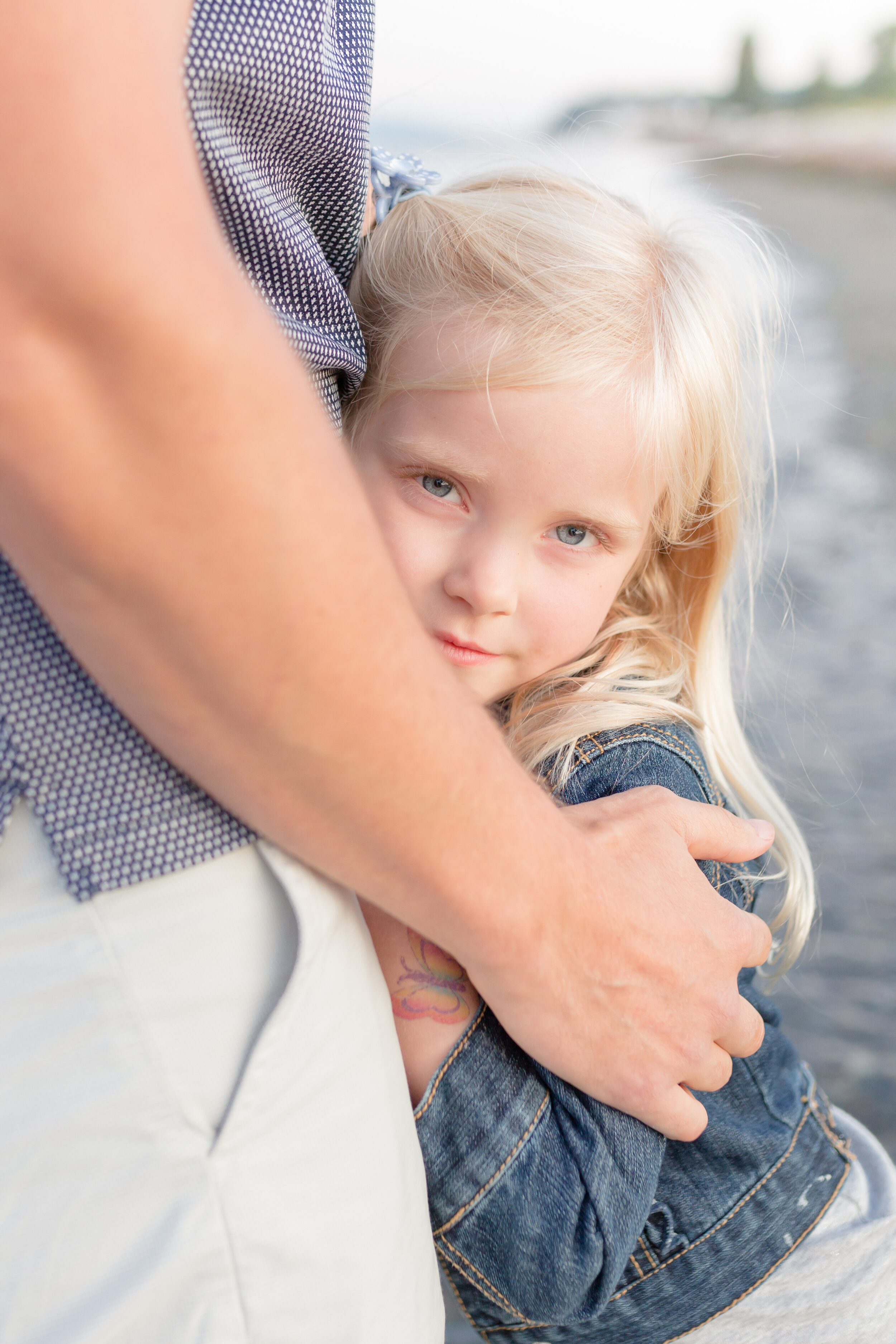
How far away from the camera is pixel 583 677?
157 cm

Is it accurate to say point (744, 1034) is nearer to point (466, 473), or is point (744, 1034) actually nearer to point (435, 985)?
point (435, 985)

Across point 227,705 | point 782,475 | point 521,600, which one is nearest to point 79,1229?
point 227,705

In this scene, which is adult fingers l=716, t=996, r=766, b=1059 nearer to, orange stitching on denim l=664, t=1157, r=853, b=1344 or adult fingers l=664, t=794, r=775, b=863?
adult fingers l=664, t=794, r=775, b=863

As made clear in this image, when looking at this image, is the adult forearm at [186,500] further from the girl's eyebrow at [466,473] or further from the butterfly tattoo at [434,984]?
the girl's eyebrow at [466,473]

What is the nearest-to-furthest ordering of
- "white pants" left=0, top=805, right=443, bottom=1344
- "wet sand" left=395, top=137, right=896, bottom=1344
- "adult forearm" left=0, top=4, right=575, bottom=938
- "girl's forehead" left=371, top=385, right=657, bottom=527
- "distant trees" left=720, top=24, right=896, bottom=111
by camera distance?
1. "adult forearm" left=0, top=4, right=575, bottom=938
2. "white pants" left=0, top=805, right=443, bottom=1344
3. "girl's forehead" left=371, top=385, right=657, bottom=527
4. "wet sand" left=395, top=137, right=896, bottom=1344
5. "distant trees" left=720, top=24, right=896, bottom=111

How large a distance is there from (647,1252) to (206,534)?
1.04m

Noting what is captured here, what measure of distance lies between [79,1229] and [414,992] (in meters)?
0.44

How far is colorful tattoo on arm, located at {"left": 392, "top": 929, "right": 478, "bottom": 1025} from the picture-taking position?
1.12 meters

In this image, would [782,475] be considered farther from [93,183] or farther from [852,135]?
[852,135]

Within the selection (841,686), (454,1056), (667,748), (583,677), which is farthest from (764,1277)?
(841,686)

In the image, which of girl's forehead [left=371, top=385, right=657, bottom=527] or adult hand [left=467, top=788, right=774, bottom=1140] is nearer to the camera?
adult hand [left=467, top=788, right=774, bottom=1140]

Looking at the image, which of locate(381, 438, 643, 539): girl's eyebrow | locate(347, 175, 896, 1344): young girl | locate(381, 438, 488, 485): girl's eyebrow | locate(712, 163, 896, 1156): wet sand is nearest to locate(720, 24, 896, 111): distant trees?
locate(712, 163, 896, 1156): wet sand

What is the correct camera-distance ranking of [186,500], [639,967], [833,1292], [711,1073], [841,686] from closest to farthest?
[186,500] < [639,967] < [711,1073] < [833,1292] < [841,686]

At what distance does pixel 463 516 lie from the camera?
142 cm
